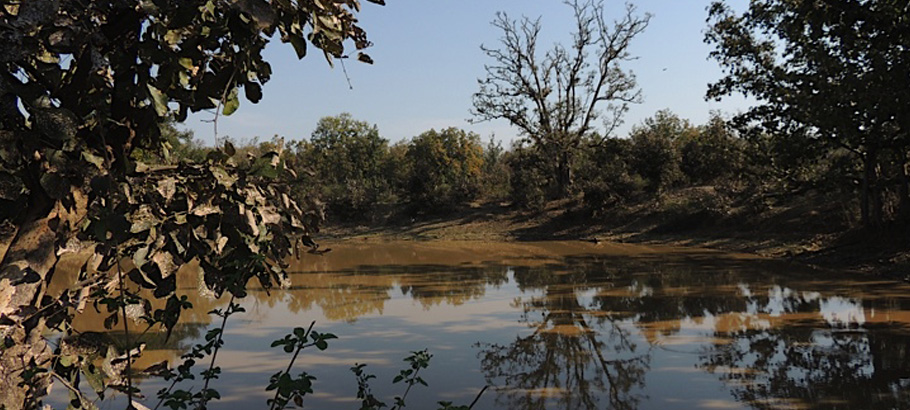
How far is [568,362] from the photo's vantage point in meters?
6.38

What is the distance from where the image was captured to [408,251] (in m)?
21.4

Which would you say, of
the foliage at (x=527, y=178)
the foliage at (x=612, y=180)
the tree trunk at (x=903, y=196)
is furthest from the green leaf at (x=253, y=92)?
the foliage at (x=527, y=178)

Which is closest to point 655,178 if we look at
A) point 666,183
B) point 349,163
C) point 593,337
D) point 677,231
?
point 666,183

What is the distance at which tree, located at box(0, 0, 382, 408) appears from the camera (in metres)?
2.11

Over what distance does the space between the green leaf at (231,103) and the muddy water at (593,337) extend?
10.8 feet

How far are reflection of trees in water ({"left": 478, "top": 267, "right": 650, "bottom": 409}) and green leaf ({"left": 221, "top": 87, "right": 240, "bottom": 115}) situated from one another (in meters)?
3.49

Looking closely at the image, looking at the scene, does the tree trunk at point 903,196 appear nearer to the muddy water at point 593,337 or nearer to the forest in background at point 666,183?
the forest in background at point 666,183

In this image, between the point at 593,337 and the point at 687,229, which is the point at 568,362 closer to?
the point at 593,337

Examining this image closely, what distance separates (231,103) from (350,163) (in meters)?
51.8

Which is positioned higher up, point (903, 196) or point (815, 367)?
point (903, 196)

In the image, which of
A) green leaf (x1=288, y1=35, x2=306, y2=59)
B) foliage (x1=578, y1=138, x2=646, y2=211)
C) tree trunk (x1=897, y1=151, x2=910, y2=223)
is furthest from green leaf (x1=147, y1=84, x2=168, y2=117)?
foliage (x1=578, y1=138, x2=646, y2=211)

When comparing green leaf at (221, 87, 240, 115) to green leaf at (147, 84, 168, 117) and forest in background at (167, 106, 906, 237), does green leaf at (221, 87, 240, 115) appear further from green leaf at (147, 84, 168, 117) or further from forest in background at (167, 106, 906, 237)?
forest in background at (167, 106, 906, 237)

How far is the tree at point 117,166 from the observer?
211 centimetres

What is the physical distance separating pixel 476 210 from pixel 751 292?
20.2m
